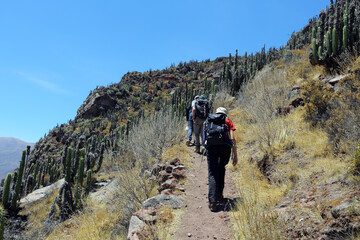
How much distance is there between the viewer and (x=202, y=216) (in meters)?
3.90

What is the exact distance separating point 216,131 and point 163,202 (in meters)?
1.70

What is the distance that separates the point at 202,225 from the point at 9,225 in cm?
1310

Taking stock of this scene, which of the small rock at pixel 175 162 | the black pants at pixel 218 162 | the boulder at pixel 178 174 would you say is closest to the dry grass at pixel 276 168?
the black pants at pixel 218 162

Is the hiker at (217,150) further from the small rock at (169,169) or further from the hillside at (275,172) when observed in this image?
the small rock at (169,169)

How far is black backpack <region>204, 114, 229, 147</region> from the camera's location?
4054 mm

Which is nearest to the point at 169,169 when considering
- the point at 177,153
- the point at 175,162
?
the point at 175,162

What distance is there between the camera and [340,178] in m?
3.12

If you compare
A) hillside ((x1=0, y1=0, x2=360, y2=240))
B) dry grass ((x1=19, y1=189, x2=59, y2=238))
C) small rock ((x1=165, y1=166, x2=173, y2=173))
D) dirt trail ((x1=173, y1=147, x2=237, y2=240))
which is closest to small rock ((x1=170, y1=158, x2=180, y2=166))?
hillside ((x1=0, y1=0, x2=360, y2=240))

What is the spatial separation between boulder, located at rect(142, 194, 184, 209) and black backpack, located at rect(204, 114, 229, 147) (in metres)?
1.31

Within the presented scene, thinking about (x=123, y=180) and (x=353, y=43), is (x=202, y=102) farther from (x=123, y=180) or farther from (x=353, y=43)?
(x=353, y=43)

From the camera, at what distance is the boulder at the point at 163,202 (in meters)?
4.23

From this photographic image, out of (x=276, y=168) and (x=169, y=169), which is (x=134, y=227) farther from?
(x=276, y=168)

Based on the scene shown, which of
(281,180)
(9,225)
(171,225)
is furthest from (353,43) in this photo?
(9,225)

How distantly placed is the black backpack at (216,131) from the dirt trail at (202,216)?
1022mm
